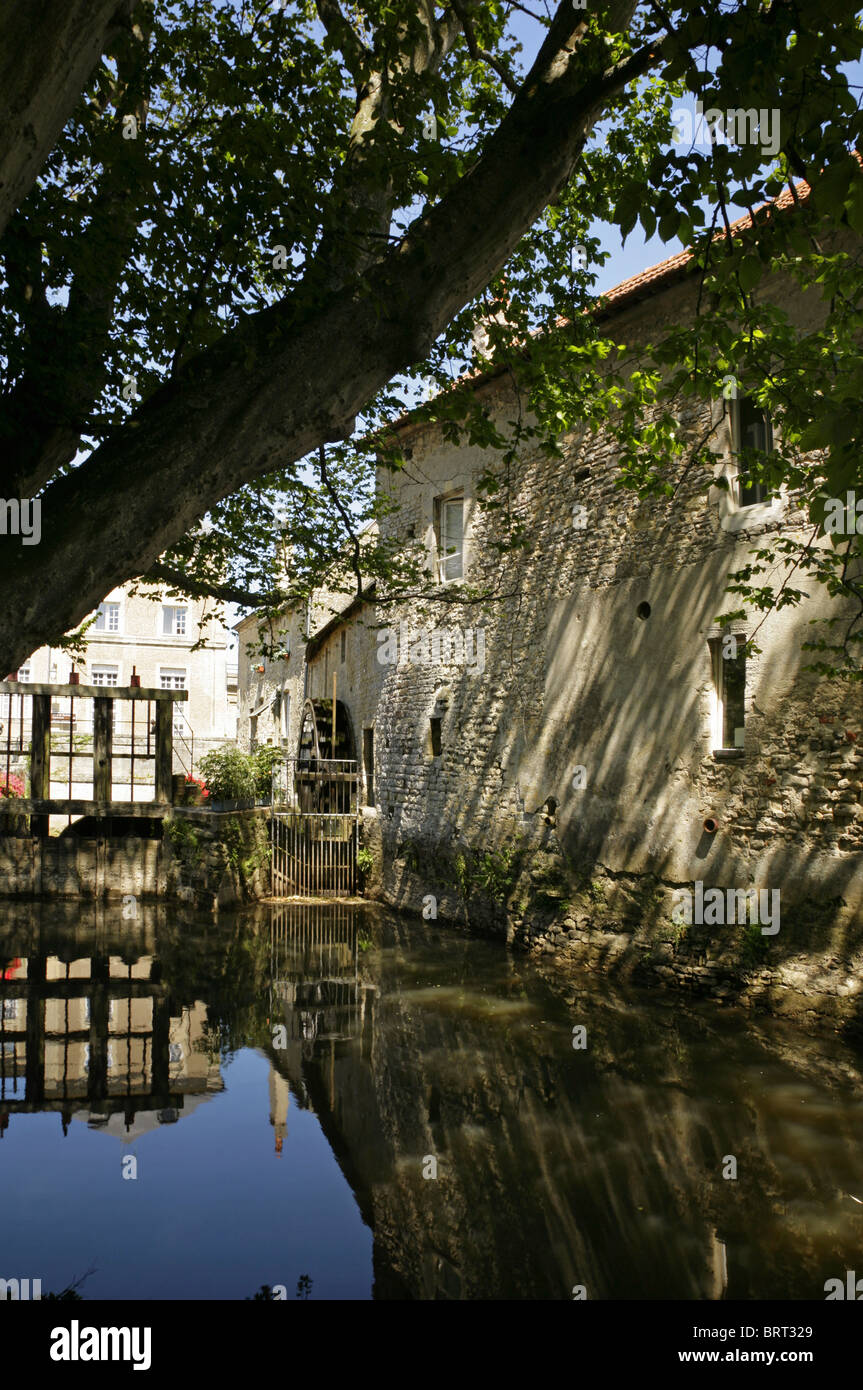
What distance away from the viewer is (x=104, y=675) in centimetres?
3031

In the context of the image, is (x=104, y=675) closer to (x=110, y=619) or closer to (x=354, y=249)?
(x=110, y=619)

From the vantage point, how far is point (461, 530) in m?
13.6

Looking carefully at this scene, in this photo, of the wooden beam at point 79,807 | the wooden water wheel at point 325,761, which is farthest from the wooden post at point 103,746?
the wooden water wheel at point 325,761

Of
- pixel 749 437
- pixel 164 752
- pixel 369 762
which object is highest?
pixel 749 437

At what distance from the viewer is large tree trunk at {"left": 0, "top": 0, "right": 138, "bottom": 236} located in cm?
264

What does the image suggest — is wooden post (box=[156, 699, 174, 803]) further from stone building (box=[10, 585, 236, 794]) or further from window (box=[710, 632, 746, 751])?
stone building (box=[10, 585, 236, 794])

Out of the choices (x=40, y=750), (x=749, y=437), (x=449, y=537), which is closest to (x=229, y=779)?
(x=40, y=750)

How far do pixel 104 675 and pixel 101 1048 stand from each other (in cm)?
2431

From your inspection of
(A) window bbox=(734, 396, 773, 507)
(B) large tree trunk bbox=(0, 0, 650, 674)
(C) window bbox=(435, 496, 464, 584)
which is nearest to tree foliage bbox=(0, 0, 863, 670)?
(B) large tree trunk bbox=(0, 0, 650, 674)

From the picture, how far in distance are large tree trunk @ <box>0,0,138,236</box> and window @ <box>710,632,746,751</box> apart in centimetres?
724

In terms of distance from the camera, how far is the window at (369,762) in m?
16.5

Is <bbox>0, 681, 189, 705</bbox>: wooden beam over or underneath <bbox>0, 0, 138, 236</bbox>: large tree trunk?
underneath
